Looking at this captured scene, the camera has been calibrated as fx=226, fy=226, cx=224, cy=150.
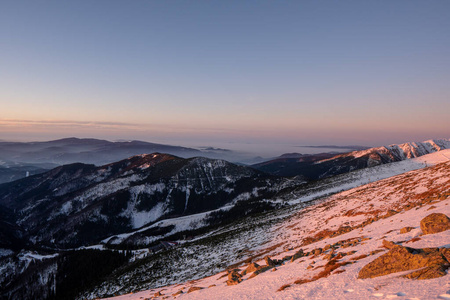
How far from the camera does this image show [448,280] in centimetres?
823

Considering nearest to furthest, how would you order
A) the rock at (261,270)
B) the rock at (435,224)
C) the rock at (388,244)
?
the rock at (388,244)
the rock at (435,224)
the rock at (261,270)

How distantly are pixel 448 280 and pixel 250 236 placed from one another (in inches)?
1665

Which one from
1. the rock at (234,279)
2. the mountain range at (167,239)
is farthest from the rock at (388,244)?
the mountain range at (167,239)

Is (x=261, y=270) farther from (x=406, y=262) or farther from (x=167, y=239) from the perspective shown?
(x=167, y=239)

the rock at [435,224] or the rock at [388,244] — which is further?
the rock at [435,224]

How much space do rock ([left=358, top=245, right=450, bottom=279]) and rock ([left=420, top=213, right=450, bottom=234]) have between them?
4.54 m

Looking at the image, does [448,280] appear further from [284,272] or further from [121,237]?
[121,237]

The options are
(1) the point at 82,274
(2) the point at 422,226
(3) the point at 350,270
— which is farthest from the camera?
(1) the point at 82,274

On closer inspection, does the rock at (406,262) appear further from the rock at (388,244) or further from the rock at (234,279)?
the rock at (234,279)

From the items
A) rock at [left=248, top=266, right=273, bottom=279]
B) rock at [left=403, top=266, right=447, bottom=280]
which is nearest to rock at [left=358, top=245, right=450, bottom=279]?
rock at [left=403, top=266, right=447, bottom=280]

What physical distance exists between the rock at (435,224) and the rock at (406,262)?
454 cm

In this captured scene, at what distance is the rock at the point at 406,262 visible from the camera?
9234 mm

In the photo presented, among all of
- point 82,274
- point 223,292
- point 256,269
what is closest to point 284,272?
point 256,269

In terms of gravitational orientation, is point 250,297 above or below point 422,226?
below
